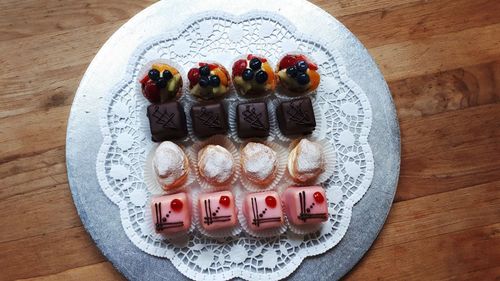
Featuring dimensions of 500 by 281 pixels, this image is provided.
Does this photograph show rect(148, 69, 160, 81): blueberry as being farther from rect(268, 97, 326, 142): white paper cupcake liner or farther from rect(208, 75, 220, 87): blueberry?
rect(268, 97, 326, 142): white paper cupcake liner

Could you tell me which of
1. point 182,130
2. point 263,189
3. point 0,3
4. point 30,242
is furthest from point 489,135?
point 0,3

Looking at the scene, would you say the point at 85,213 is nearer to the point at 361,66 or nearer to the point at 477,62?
the point at 361,66

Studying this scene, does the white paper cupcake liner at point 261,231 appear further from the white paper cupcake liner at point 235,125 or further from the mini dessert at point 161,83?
the mini dessert at point 161,83

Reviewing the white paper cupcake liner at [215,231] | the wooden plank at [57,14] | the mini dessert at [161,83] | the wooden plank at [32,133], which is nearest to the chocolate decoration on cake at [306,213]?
the white paper cupcake liner at [215,231]

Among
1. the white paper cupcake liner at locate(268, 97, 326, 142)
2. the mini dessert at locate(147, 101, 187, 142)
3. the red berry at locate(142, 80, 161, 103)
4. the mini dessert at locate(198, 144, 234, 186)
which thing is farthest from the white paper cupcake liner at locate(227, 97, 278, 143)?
the red berry at locate(142, 80, 161, 103)

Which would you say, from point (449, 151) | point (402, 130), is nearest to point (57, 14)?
point (402, 130)
